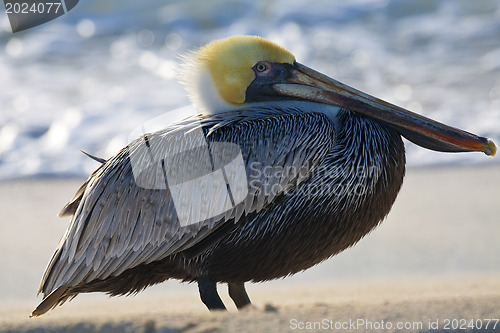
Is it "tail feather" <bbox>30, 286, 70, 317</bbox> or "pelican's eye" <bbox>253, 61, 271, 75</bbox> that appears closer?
"tail feather" <bbox>30, 286, 70, 317</bbox>

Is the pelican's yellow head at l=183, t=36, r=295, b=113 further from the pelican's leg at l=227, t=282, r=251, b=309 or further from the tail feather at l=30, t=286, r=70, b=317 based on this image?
the tail feather at l=30, t=286, r=70, b=317

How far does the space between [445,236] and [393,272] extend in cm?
76

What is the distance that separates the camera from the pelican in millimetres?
3633

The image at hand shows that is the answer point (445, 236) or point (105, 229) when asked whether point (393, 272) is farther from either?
point (105, 229)

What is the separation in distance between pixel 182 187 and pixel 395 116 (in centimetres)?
126

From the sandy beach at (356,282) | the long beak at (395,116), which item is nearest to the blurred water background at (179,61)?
the sandy beach at (356,282)

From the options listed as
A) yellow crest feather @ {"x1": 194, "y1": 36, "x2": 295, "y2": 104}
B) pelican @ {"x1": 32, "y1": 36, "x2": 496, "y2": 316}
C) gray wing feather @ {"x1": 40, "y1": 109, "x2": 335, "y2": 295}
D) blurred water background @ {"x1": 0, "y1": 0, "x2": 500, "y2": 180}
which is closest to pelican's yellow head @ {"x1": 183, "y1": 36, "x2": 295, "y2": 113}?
yellow crest feather @ {"x1": 194, "y1": 36, "x2": 295, "y2": 104}

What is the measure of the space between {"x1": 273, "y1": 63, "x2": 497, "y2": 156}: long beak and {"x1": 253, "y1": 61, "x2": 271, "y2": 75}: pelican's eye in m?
0.10

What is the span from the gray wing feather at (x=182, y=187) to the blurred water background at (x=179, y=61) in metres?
3.81

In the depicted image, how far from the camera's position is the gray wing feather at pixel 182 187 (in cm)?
363

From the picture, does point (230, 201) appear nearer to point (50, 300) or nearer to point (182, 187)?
point (182, 187)

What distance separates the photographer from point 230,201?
3.63 metres

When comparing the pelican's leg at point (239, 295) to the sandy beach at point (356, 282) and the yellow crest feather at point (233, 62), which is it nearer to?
the sandy beach at point (356, 282)

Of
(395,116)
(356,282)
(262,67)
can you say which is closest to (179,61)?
(356,282)
